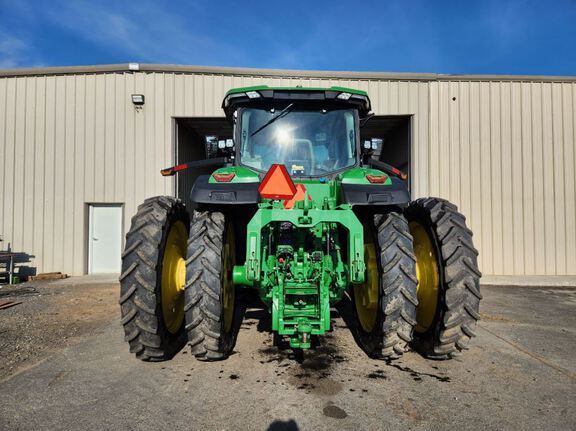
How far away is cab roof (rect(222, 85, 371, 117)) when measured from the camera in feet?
11.1

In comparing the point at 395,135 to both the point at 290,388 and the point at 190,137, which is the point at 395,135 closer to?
the point at 190,137

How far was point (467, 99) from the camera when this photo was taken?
347 inches

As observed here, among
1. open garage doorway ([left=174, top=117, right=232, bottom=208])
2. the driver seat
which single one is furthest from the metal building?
the driver seat

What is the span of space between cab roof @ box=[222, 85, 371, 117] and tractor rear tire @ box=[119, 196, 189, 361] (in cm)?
138

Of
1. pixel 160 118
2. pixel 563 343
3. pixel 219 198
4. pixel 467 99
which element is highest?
pixel 467 99

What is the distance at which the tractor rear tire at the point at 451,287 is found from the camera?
271cm

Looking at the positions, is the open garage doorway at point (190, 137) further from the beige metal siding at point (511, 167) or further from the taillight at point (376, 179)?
the taillight at point (376, 179)

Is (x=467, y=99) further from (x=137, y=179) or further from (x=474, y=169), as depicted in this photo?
(x=137, y=179)

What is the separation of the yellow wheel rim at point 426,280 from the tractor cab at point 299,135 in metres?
1.06

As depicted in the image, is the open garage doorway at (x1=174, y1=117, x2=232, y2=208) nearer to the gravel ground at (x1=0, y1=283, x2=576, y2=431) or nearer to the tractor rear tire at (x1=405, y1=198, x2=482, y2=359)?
the gravel ground at (x1=0, y1=283, x2=576, y2=431)

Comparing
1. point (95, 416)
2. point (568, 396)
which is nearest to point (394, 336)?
point (568, 396)

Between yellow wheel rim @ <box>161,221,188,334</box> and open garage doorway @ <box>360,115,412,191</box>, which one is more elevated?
open garage doorway @ <box>360,115,412,191</box>

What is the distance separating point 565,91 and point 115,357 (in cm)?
1152

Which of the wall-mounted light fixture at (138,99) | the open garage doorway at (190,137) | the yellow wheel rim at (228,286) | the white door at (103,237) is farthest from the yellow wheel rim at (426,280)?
the white door at (103,237)
